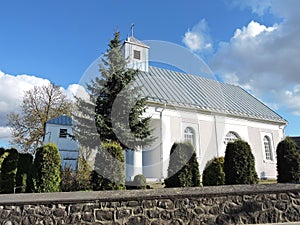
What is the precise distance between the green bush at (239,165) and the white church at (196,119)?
6.39 m

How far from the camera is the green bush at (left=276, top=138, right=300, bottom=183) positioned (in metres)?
6.60

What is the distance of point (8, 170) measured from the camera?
7.47m

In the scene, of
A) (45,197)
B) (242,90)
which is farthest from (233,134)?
(45,197)

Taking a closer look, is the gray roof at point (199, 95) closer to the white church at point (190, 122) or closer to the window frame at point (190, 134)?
the white church at point (190, 122)

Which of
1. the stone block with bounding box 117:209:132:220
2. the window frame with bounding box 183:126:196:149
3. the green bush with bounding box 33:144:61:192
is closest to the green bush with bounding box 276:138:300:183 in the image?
the stone block with bounding box 117:209:132:220

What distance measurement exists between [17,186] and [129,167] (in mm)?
5852

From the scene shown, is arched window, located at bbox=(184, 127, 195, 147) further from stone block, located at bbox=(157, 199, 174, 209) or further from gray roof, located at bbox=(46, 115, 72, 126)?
stone block, located at bbox=(157, 199, 174, 209)

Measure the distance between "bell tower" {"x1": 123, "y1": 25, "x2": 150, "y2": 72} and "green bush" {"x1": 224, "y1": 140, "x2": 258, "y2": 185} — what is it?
38.2ft

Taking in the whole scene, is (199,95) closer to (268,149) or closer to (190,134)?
(190,134)

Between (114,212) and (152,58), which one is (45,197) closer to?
(114,212)

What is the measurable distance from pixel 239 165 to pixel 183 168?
1570mm

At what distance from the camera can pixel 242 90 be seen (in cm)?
2339

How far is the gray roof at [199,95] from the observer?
50.4ft

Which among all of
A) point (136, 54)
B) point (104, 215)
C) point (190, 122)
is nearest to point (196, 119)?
point (190, 122)
